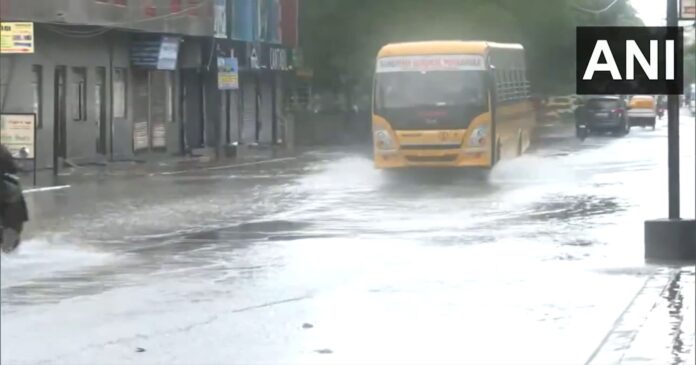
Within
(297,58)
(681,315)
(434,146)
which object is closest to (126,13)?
(434,146)

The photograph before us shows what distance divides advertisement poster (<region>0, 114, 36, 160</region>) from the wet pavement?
3375 millimetres

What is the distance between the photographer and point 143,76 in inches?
1609

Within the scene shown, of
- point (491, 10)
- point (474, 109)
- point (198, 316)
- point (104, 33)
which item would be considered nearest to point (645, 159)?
point (491, 10)

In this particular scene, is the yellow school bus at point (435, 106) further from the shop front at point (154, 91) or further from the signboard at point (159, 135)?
the signboard at point (159, 135)

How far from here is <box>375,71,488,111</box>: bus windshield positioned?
28188mm

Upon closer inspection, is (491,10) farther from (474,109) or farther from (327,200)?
(327,200)

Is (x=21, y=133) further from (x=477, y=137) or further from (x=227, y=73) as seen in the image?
(x=227, y=73)

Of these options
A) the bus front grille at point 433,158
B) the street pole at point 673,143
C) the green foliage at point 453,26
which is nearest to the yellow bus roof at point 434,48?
the green foliage at point 453,26

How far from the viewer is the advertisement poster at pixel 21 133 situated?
27922 millimetres

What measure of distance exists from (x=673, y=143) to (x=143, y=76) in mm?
29324

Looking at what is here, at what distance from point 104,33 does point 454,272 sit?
82.2ft

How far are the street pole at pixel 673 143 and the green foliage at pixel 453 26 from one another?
14.9m

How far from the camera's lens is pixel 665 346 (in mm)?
8266

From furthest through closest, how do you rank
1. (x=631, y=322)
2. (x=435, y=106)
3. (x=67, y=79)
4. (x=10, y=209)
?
(x=67, y=79), (x=435, y=106), (x=631, y=322), (x=10, y=209)
